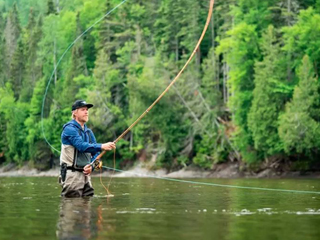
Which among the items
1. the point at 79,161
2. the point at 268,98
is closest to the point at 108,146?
the point at 79,161

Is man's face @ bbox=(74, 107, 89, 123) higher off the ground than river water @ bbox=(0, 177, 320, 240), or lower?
higher

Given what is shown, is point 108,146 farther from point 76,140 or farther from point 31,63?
point 31,63

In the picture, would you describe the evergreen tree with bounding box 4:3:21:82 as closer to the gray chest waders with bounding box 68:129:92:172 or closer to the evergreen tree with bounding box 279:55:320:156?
the evergreen tree with bounding box 279:55:320:156

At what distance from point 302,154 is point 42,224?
3437 cm

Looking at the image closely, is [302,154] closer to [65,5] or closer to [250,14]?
[250,14]

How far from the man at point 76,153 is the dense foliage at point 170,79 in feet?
48.1

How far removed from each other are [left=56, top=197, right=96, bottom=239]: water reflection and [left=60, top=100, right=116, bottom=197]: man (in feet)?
1.91

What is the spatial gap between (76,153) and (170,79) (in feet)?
136

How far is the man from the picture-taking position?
553 inches

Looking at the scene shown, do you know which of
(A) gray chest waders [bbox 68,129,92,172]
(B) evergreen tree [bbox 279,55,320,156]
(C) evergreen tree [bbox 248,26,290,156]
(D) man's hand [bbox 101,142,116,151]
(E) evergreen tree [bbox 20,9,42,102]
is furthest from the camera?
(E) evergreen tree [bbox 20,9,42,102]

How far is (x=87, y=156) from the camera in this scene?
14.5 meters

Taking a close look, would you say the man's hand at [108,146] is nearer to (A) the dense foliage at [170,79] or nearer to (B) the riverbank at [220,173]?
(A) the dense foliage at [170,79]

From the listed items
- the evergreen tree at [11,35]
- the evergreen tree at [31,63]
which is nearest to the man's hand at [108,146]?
the evergreen tree at [31,63]

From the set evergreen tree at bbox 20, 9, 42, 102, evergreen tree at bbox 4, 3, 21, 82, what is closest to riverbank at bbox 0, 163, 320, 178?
evergreen tree at bbox 20, 9, 42, 102
